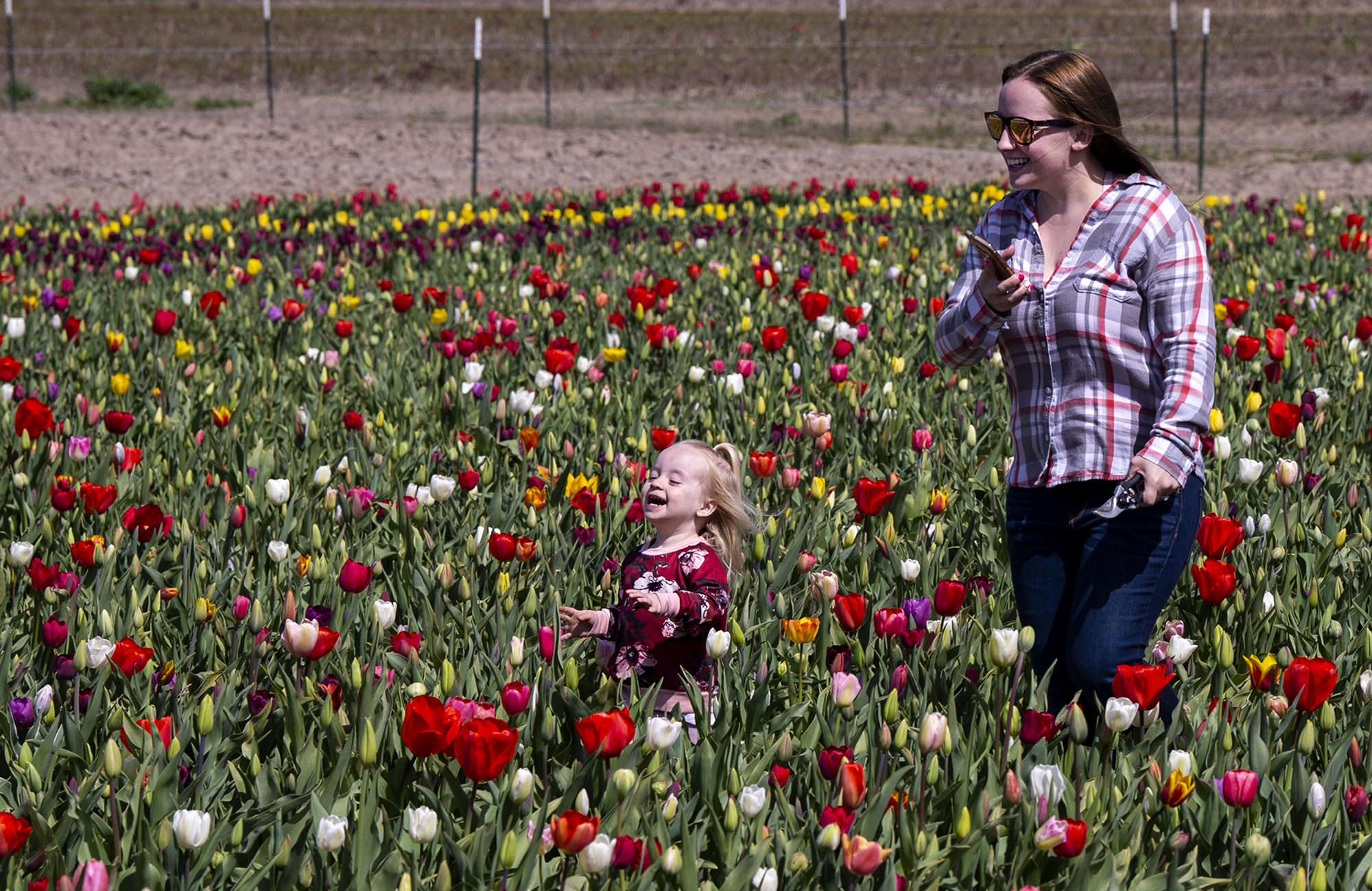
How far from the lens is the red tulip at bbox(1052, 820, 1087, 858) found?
1.94 metres

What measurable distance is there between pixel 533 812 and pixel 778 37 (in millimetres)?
38003

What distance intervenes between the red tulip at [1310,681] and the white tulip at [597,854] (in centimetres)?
122

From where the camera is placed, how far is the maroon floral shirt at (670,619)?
2.66 m

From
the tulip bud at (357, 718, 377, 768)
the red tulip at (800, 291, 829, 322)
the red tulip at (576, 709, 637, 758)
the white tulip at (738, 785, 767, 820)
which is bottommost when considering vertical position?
the white tulip at (738, 785, 767, 820)

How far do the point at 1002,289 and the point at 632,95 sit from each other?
26707 millimetres

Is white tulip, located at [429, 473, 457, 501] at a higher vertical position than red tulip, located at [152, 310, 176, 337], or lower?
lower

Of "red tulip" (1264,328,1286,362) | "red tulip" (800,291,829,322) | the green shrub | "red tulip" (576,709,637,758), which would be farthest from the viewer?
the green shrub

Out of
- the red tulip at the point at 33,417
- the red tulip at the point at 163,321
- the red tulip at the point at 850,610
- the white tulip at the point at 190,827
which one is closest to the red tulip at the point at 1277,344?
the red tulip at the point at 850,610

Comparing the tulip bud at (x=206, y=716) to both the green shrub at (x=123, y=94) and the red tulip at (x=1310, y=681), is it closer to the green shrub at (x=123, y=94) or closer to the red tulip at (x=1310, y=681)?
the red tulip at (x=1310, y=681)

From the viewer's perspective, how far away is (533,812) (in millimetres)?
2260

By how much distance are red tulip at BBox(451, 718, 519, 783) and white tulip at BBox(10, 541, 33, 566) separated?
1.58 metres

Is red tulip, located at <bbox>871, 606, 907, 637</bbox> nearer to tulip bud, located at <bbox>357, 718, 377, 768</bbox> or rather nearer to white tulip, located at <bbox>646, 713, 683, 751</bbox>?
white tulip, located at <bbox>646, 713, 683, 751</bbox>

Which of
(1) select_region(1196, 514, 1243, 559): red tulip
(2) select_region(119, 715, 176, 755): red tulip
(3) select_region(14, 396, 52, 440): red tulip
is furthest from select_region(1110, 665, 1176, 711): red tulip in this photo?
(3) select_region(14, 396, 52, 440): red tulip

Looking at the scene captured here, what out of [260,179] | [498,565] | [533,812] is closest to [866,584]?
[498,565]
